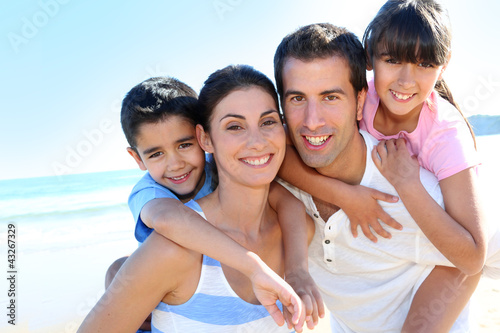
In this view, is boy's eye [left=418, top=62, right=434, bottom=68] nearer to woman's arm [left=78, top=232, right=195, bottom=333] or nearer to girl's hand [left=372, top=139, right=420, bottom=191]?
girl's hand [left=372, top=139, right=420, bottom=191]

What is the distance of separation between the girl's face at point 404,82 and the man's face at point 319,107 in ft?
1.08

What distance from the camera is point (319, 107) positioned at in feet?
9.45

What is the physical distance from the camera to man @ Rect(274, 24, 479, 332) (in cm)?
289

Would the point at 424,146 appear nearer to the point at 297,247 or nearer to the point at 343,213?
the point at 343,213

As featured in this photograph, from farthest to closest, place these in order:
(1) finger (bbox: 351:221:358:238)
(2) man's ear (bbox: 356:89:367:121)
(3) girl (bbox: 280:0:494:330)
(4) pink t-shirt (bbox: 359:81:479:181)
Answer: (2) man's ear (bbox: 356:89:367:121), (1) finger (bbox: 351:221:358:238), (4) pink t-shirt (bbox: 359:81:479:181), (3) girl (bbox: 280:0:494:330)

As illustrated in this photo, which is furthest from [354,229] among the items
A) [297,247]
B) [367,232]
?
[297,247]

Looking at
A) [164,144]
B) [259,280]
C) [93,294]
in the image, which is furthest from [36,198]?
[259,280]

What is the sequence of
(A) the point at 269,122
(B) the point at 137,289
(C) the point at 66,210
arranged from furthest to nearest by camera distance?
(C) the point at 66,210 < (A) the point at 269,122 < (B) the point at 137,289

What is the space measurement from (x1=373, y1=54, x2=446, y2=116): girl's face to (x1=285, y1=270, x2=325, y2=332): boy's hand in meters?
1.61

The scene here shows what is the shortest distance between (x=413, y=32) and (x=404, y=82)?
15.1 inches

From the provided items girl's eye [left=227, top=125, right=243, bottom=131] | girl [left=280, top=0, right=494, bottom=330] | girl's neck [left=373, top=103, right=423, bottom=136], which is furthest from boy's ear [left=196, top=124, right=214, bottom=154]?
girl's neck [left=373, top=103, right=423, bottom=136]

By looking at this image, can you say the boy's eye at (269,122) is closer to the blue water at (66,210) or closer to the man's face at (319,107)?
the man's face at (319,107)

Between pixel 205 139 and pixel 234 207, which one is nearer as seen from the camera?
pixel 234 207

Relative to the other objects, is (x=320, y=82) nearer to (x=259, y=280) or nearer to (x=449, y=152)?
(x=449, y=152)
